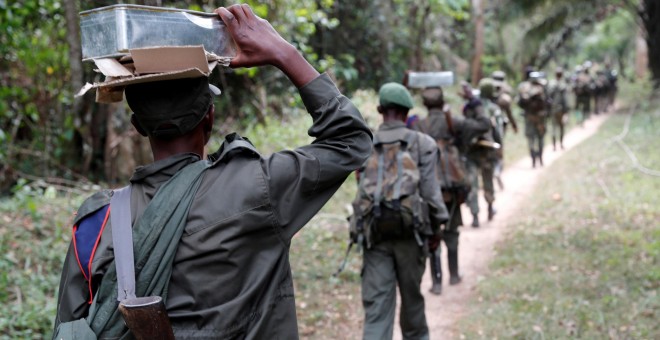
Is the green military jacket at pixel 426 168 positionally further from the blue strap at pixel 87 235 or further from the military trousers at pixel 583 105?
the military trousers at pixel 583 105

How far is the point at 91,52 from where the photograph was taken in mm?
1956

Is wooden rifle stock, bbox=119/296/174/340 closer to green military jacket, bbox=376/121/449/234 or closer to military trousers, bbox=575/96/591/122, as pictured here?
green military jacket, bbox=376/121/449/234

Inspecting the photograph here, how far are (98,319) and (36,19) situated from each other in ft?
30.2

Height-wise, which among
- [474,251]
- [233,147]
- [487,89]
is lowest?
[474,251]

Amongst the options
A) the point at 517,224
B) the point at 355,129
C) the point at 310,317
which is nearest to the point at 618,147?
the point at 517,224

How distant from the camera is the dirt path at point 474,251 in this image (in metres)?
6.46

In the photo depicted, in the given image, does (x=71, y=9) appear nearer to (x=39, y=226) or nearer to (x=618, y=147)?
(x=39, y=226)

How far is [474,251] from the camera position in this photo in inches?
346

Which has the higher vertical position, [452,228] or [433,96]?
[433,96]

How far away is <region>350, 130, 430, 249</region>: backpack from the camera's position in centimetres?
466

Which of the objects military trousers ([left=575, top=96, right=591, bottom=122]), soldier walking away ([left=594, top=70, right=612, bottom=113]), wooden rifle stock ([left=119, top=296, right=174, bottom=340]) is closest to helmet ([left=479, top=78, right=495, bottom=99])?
wooden rifle stock ([left=119, top=296, right=174, bottom=340])

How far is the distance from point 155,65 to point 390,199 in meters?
2.97

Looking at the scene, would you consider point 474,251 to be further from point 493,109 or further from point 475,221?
point 493,109

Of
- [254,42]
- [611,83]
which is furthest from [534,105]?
[611,83]
